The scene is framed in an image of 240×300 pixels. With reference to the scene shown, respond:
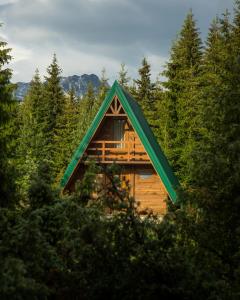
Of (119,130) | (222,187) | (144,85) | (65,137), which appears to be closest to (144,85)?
(144,85)

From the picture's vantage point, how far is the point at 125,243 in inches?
271

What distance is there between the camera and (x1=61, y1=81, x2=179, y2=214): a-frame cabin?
2116cm

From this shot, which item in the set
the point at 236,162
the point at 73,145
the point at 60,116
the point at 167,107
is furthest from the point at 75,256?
the point at 60,116

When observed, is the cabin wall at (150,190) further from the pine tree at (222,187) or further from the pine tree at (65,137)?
the pine tree at (65,137)

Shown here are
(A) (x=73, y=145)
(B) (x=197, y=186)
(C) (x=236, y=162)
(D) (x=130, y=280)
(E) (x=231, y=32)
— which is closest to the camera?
(D) (x=130, y=280)

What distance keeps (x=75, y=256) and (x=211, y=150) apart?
10.8 feet

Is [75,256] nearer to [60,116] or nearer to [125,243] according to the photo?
[125,243]

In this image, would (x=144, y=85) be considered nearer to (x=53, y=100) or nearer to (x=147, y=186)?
(x=53, y=100)

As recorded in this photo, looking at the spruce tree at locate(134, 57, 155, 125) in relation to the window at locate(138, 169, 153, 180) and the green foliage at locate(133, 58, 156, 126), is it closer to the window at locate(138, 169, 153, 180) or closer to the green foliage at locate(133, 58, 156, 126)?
the green foliage at locate(133, 58, 156, 126)

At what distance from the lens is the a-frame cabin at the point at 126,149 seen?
21156mm

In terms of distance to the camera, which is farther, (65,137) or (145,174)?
(65,137)

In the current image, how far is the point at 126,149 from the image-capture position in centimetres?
2219

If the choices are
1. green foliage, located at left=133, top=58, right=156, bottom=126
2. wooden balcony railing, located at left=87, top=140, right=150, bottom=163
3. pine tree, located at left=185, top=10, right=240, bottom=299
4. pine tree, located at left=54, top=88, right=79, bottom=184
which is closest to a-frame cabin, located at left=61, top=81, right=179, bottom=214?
wooden balcony railing, located at left=87, top=140, right=150, bottom=163

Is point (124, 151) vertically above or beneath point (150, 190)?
above
